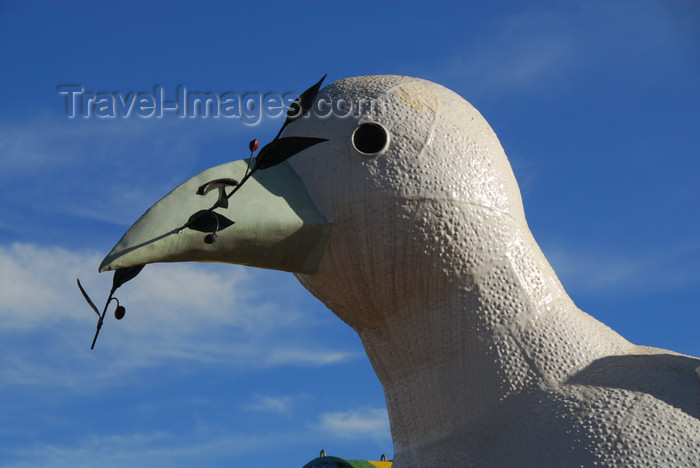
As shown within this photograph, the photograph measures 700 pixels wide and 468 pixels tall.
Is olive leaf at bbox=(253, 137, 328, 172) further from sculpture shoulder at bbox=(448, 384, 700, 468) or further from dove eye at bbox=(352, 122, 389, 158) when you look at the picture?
sculpture shoulder at bbox=(448, 384, 700, 468)

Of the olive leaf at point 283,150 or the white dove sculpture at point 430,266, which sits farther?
the olive leaf at point 283,150

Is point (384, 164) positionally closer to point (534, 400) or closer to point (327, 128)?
point (327, 128)

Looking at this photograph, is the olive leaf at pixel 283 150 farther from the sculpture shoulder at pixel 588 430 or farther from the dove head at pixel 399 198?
the sculpture shoulder at pixel 588 430

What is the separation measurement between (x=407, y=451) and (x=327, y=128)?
1534mm

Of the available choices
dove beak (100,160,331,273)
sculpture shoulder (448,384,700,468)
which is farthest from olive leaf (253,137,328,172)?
sculpture shoulder (448,384,700,468)

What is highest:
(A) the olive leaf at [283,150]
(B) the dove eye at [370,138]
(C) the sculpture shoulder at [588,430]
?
(B) the dove eye at [370,138]

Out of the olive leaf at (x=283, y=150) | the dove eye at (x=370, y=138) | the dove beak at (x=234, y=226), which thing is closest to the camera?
the dove beak at (x=234, y=226)

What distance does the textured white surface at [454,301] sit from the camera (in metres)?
4.11

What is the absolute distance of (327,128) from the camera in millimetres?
4484

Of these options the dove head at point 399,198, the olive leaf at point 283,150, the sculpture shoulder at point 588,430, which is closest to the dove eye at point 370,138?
the dove head at point 399,198

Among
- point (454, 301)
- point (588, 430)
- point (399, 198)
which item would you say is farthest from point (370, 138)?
point (588, 430)

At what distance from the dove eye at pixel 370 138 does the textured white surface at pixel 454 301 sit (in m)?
0.03

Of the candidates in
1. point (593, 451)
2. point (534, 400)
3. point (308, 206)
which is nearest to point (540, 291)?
point (534, 400)

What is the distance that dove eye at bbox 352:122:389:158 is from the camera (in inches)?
172
